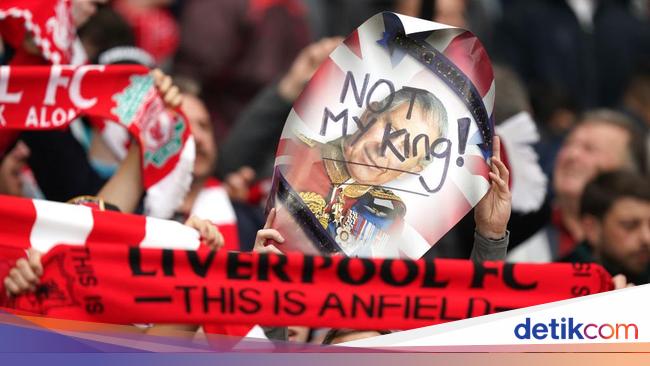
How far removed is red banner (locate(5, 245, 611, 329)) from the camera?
10.4 feet

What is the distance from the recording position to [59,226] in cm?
357

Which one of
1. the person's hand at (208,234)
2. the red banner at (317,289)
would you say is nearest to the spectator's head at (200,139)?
the person's hand at (208,234)

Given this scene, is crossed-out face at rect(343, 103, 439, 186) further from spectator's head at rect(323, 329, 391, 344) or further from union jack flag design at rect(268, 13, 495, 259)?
spectator's head at rect(323, 329, 391, 344)

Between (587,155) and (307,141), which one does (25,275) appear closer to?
(307,141)

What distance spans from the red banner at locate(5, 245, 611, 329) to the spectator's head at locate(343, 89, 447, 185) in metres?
0.25

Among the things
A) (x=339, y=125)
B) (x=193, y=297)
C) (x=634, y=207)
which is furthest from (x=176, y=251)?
(x=634, y=207)

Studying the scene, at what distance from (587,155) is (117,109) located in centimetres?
233

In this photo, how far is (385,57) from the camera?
11.0ft

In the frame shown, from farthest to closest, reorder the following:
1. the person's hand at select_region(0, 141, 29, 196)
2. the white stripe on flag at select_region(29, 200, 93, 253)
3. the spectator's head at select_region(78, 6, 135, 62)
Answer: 1. the spectator's head at select_region(78, 6, 135, 62)
2. the person's hand at select_region(0, 141, 29, 196)
3. the white stripe on flag at select_region(29, 200, 93, 253)

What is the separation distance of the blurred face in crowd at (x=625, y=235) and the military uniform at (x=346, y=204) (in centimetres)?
162

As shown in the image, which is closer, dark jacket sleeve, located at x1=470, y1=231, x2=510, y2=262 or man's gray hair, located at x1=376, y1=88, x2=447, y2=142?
man's gray hair, located at x1=376, y1=88, x2=447, y2=142

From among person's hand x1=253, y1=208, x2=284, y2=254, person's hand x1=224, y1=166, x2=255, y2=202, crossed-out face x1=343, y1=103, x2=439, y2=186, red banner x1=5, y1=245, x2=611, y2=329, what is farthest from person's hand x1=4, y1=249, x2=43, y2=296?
person's hand x1=224, y1=166, x2=255, y2=202

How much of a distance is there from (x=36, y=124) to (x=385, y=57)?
1168 millimetres

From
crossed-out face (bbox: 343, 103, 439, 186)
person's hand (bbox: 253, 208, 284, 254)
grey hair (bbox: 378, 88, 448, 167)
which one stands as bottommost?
person's hand (bbox: 253, 208, 284, 254)
